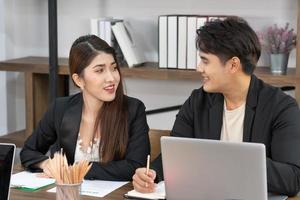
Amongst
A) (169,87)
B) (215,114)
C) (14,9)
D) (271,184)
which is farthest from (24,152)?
(14,9)

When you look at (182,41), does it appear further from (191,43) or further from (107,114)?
(107,114)

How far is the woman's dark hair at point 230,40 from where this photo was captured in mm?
2279

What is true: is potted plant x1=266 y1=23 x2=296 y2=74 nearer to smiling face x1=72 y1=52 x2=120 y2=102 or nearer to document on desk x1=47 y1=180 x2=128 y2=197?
smiling face x1=72 y1=52 x2=120 y2=102

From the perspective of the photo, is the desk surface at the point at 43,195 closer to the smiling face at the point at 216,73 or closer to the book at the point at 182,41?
the smiling face at the point at 216,73

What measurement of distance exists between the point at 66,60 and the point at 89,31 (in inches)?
9.2

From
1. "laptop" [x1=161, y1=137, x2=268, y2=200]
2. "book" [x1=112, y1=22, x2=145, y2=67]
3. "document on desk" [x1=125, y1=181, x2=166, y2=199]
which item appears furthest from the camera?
"book" [x1=112, y1=22, x2=145, y2=67]

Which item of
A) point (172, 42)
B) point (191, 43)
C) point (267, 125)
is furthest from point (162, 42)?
point (267, 125)

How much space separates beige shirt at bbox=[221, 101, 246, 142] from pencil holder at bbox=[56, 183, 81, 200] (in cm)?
76

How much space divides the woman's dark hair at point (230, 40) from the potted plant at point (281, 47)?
101cm

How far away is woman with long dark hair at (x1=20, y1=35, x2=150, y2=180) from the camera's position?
2.48 meters

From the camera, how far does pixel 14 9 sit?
418 centimetres

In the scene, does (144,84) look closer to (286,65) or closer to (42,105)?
(42,105)

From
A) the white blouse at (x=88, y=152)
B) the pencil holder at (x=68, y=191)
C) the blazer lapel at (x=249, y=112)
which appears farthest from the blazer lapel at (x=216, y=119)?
the pencil holder at (x=68, y=191)

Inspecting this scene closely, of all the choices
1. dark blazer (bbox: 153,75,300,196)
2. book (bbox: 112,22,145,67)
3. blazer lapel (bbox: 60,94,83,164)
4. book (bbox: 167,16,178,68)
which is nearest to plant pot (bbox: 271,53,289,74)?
book (bbox: 167,16,178,68)
